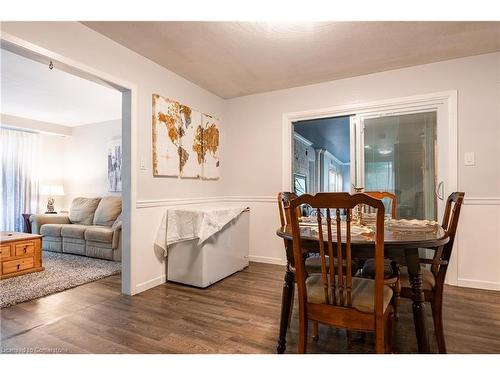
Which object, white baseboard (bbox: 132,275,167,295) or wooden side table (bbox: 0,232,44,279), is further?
wooden side table (bbox: 0,232,44,279)

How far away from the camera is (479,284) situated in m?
2.72

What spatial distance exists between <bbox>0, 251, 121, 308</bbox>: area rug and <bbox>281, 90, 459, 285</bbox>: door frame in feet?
8.19

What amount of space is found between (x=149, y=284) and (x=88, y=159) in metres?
3.94

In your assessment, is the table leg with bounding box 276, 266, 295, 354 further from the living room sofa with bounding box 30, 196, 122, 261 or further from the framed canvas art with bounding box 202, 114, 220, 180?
the living room sofa with bounding box 30, 196, 122, 261

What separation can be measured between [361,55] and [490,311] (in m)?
2.46

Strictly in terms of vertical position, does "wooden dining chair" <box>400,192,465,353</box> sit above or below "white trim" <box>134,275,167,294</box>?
above

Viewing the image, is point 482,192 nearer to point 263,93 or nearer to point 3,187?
point 263,93

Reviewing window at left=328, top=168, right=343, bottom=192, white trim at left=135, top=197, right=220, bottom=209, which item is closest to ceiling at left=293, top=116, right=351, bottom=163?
window at left=328, top=168, right=343, bottom=192

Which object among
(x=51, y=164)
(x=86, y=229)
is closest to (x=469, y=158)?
(x=86, y=229)

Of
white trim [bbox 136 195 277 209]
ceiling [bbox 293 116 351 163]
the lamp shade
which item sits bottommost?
white trim [bbox 136 195 277 209]

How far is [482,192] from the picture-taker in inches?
107

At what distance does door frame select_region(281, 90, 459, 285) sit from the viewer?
2803 millimetres

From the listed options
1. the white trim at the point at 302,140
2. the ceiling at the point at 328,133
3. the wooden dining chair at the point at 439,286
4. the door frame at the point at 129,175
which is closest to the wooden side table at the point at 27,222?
the door frame at the point at 129,175
